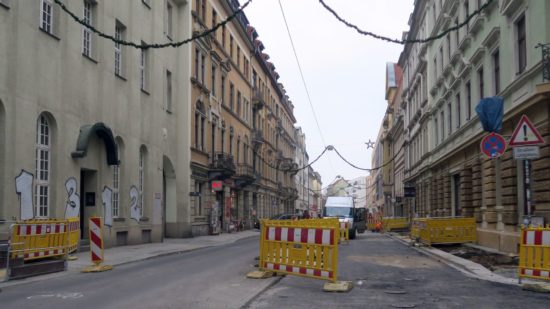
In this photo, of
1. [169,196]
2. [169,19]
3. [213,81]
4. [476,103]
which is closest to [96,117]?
[169,196]

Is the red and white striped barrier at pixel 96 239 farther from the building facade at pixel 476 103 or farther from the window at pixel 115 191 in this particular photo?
the building facade at pixel 476 103

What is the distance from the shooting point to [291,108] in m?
83.7

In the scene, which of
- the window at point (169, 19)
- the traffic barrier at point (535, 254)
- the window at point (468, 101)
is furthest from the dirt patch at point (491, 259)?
the window at point (169, 19)

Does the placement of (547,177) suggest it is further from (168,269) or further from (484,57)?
(168,269)

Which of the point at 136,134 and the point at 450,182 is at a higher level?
the point at 136,134

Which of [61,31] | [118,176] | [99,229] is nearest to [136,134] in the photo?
[118,176]

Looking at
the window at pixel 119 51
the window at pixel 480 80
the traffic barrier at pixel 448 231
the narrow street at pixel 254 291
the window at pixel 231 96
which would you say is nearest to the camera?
the narrow street at pixel 254 291

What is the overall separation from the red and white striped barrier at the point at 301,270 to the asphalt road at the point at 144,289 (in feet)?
0.87

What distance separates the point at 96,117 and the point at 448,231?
13803 millimetres

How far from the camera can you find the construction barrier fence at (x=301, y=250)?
33.5 ft

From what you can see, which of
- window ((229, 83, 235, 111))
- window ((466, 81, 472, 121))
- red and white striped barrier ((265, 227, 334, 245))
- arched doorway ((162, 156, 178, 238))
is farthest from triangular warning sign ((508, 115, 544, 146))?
window ((229, 83, 235, 111))

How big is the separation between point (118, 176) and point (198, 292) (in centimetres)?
1411

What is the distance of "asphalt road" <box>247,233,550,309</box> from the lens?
8.64 meters

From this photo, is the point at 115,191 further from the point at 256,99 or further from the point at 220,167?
the point at 256,99
